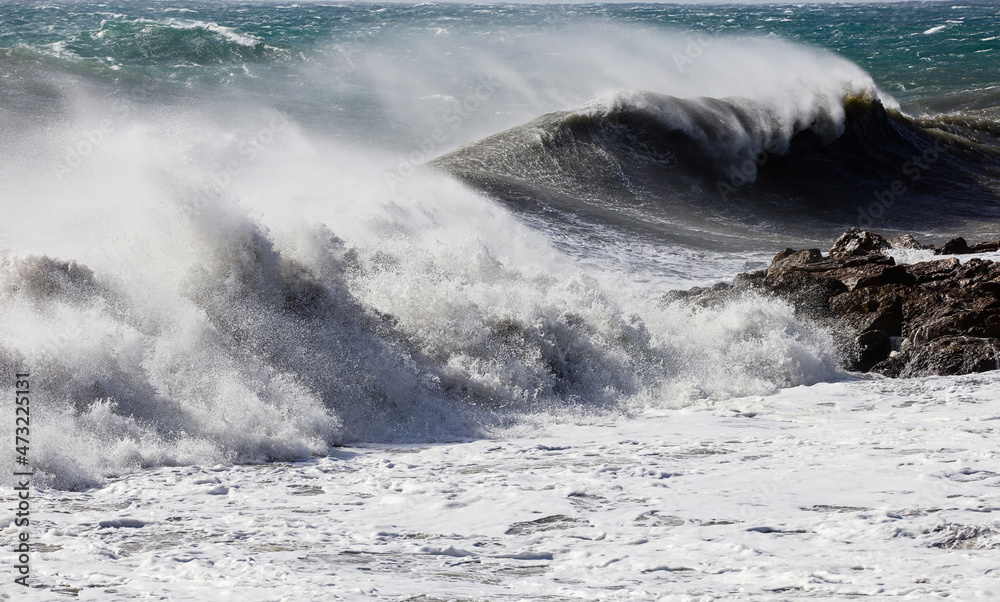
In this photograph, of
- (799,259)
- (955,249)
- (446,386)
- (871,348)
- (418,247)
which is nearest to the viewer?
(446,386)

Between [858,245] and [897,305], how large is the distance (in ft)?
5.79

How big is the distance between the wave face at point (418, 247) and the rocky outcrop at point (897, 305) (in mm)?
430

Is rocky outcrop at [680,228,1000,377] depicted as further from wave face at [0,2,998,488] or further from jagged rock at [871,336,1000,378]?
wave face at [0,2,998,488]

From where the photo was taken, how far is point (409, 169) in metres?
15.4

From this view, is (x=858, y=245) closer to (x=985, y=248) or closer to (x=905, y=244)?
(x=905, y=244)

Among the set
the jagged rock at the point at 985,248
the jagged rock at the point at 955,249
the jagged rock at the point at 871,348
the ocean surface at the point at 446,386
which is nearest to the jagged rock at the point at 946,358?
the jagged rock at the point at 871,348

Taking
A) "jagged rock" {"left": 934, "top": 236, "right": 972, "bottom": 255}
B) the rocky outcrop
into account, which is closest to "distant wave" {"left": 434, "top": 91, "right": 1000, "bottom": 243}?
"jagged rock" {"left": 934, "top": 236, "right": 972, "bottom": 255}

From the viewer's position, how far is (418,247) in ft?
31.5

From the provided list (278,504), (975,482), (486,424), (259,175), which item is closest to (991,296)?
(975,482)

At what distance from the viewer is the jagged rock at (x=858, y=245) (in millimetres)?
10445

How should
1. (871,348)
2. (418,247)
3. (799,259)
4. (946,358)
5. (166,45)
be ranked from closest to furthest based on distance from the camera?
(946,358) → (871,348) → (418,247) → (799,259) → (166,45)

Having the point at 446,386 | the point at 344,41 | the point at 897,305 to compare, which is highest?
the point at 344,41

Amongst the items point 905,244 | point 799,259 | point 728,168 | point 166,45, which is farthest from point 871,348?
point 166,45

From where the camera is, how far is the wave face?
667 centimetres
